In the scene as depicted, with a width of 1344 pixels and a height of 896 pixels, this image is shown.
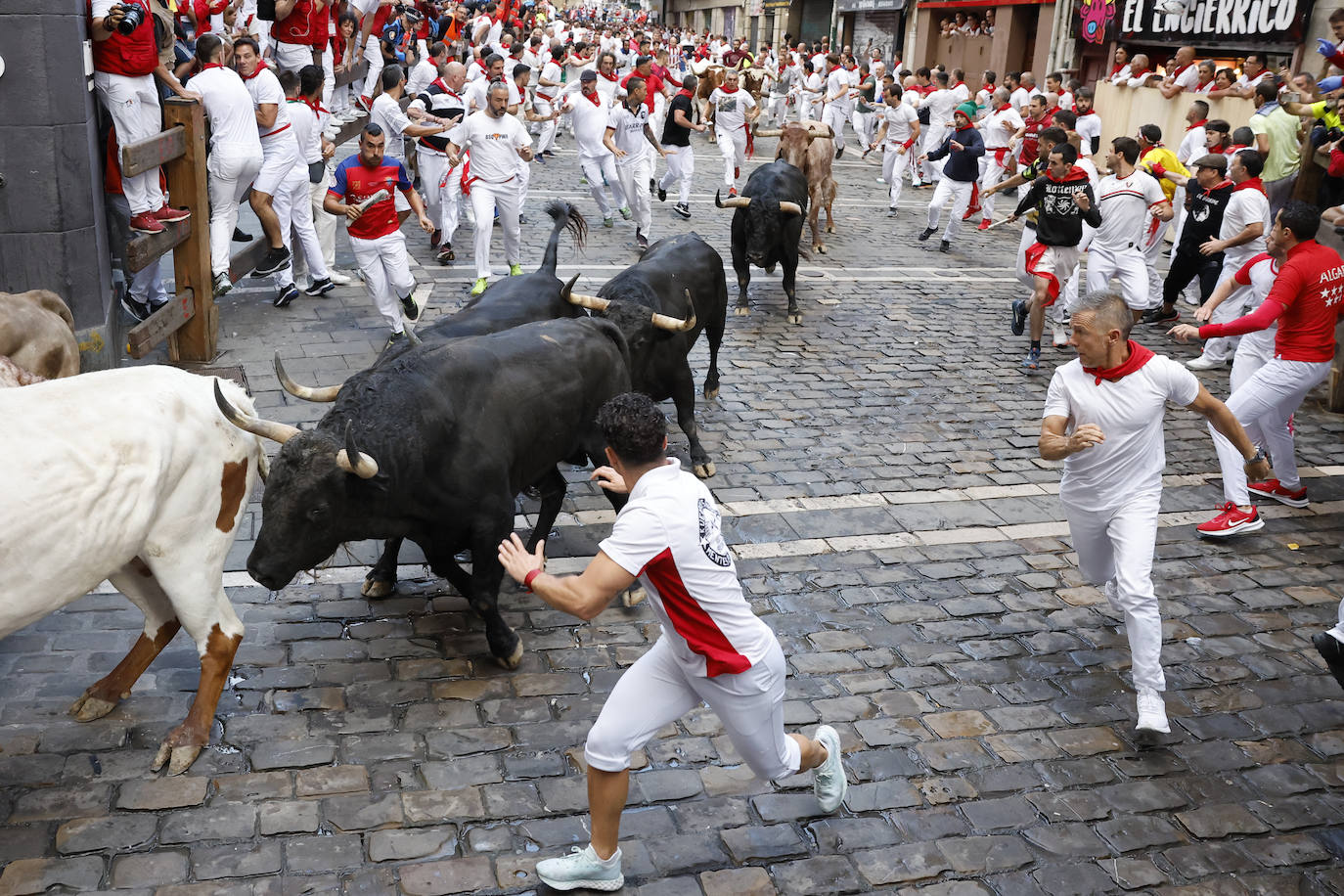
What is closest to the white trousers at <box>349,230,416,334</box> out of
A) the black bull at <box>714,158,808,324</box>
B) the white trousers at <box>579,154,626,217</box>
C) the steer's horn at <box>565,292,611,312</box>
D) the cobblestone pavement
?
the cobblestone pavement

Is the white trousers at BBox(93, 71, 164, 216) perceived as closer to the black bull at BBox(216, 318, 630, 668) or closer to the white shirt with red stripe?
the black bull at BBox(216, 318, 630, 668)

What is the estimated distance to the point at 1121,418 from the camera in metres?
5.45

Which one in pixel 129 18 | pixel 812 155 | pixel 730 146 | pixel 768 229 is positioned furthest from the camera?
pixel 730 146

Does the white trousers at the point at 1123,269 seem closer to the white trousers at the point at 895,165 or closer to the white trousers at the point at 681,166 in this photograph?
the white trousers at the point at 681,166

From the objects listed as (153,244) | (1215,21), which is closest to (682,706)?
(153,244)

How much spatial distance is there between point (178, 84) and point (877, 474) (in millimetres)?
7248

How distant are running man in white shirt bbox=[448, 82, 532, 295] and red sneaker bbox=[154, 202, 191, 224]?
11.0 feet

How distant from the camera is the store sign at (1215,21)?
1827 centimetres

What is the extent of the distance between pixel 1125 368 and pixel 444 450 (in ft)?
11.0

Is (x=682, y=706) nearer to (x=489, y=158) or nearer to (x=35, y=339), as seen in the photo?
(x=35, y=339)

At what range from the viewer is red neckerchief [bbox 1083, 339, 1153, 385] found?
5.48 m

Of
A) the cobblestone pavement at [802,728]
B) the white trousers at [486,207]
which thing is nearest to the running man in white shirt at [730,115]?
the white trousers at [486,207]

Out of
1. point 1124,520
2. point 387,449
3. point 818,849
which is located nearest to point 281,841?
point 387,449

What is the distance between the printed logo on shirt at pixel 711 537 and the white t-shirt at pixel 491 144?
9.04 metres
